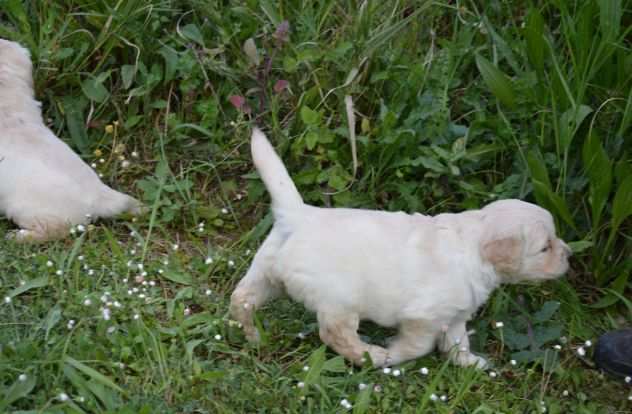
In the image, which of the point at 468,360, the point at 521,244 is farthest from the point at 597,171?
the point at 468,360

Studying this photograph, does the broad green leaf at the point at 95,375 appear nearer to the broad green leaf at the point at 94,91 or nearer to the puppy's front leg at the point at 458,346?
the puppy's front leg at the point at 458,346

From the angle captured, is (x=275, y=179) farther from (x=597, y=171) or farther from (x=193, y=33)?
(x=193, y=33)

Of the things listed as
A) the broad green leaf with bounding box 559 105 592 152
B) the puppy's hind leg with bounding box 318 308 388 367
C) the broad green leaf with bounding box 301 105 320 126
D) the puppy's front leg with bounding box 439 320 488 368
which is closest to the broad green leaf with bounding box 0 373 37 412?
the puppy's hind leg with bounding box 318 308 388 367

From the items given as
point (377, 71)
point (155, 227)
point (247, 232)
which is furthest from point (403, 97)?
point (155, 227)

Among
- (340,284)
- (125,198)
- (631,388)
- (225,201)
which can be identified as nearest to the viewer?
(340,284)

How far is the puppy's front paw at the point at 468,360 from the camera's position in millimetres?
3587

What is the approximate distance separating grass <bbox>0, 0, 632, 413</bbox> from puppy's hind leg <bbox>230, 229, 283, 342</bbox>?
89 millimetres

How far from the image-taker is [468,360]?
361cm

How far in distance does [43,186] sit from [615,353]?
2450mm

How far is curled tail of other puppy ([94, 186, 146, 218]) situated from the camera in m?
4.18

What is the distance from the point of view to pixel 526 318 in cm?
388

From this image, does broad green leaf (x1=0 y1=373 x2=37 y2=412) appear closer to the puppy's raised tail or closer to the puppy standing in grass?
the puppy standing in grass

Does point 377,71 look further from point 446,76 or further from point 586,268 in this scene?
point 586,268

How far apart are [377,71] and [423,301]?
5.21 feet
